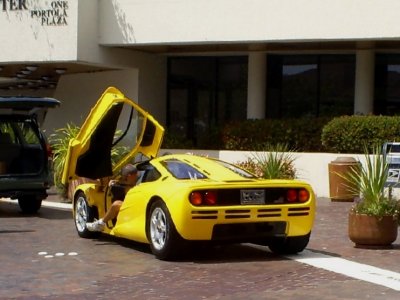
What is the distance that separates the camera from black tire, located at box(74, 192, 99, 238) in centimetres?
1160

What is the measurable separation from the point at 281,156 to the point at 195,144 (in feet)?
18.0

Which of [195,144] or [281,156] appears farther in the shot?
[195,144]

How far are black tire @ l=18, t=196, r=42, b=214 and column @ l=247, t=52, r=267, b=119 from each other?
8.57 meters

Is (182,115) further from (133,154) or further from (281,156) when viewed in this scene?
(133,154)

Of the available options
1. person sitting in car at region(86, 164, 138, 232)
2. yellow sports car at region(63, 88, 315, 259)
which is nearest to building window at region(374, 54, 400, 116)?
yellow sports car at region(63, 88, 315, 259)

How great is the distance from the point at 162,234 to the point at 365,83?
1268 cm

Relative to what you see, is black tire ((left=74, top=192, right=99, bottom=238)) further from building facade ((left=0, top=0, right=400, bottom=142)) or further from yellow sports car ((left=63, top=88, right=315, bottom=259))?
building facade ((left=0, top=0, right=400, bottom=142))

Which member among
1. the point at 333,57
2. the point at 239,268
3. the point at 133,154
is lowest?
the point at 239,268

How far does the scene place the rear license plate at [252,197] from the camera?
959 cm

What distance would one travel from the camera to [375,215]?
10664 mm

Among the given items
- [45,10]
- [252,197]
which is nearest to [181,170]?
[252,197]

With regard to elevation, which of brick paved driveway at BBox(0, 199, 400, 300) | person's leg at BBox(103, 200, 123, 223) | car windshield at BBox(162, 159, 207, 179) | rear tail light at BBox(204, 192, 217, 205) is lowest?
brick paved driveway at BBox(0, 199, 400, 300)

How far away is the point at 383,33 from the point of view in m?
18.3

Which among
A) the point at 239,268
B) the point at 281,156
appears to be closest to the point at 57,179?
the point at 281,156
